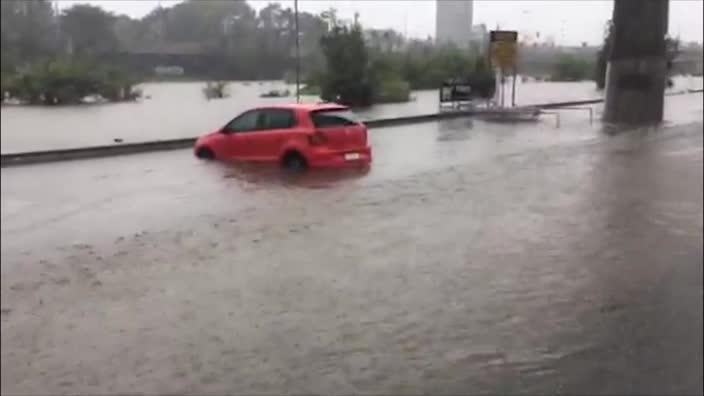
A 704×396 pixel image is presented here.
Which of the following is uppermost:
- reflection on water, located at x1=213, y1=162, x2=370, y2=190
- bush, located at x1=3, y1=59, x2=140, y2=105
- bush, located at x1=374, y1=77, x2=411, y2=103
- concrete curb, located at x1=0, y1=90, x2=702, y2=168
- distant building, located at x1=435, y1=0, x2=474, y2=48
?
distant building, located at x1=435, y1=0, x2=474, y2=48

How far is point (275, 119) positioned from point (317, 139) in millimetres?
1006

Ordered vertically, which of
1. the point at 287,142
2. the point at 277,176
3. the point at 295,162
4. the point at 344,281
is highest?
the point at 287,142

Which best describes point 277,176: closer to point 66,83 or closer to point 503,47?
point 66,83

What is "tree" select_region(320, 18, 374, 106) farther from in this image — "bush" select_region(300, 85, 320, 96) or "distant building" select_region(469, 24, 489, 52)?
"distant building" select_region(469, 24, 489, 52)

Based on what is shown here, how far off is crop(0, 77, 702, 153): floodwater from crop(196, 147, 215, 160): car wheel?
0.19 m

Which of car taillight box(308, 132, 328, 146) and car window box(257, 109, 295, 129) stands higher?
car window box(257, 109, 295, 129)

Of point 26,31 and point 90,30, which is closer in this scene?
point 26,31

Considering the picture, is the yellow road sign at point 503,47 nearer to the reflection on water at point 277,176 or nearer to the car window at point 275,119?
the car window at point 275,119

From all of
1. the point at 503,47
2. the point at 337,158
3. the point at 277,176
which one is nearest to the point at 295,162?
the point at 337,158

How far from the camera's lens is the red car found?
6.49 meters

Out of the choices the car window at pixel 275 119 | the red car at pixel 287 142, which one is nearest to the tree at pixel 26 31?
the car window at pixel 275 119

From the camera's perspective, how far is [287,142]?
758cm

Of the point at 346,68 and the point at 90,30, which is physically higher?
the point at 90,30

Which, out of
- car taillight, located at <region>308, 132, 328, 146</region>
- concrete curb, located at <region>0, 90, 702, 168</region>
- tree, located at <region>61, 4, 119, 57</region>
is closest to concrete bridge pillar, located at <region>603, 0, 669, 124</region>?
concrete curb, located at <region>0, 90, 702, 168</region>
